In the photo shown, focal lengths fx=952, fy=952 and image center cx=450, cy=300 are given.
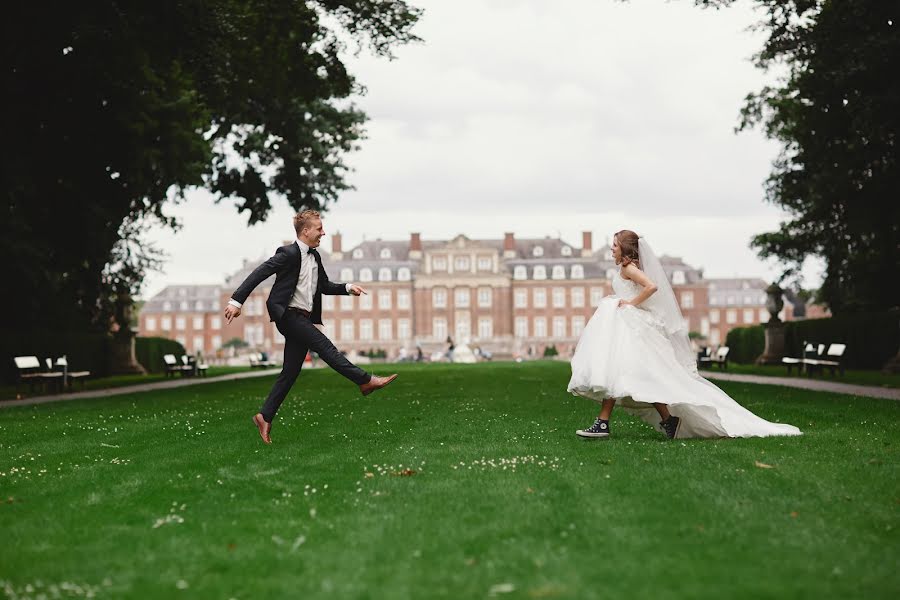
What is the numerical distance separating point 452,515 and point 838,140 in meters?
22.0

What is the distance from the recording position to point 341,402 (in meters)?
13.9

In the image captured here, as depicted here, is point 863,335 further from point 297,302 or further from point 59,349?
point 297,302

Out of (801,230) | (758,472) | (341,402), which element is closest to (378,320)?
(801,230)

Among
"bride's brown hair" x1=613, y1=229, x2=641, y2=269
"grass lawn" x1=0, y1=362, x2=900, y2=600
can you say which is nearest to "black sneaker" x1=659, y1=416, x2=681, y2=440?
"grass lawn" x1=0, y1=362, x2=900, y2=600

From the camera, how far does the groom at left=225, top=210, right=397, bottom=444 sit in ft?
26.0

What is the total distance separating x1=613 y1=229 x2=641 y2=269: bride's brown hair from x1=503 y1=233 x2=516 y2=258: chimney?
83.0m

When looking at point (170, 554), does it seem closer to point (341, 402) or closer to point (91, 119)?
point (341, 402)

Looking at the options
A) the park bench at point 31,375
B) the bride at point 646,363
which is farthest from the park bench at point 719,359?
the bride at point 646,363

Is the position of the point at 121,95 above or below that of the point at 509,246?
below

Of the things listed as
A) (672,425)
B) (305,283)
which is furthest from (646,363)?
(305,283)

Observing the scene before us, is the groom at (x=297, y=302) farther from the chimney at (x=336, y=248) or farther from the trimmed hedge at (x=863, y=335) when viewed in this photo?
the chimney at (x=336, y=248)

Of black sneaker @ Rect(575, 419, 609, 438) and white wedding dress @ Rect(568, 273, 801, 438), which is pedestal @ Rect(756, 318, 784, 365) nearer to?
white wedding dress @ Rect(568, 273, 801, 438)

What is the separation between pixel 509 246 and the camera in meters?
91.4

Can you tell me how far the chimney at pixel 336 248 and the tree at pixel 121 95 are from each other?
64184 millimetres
